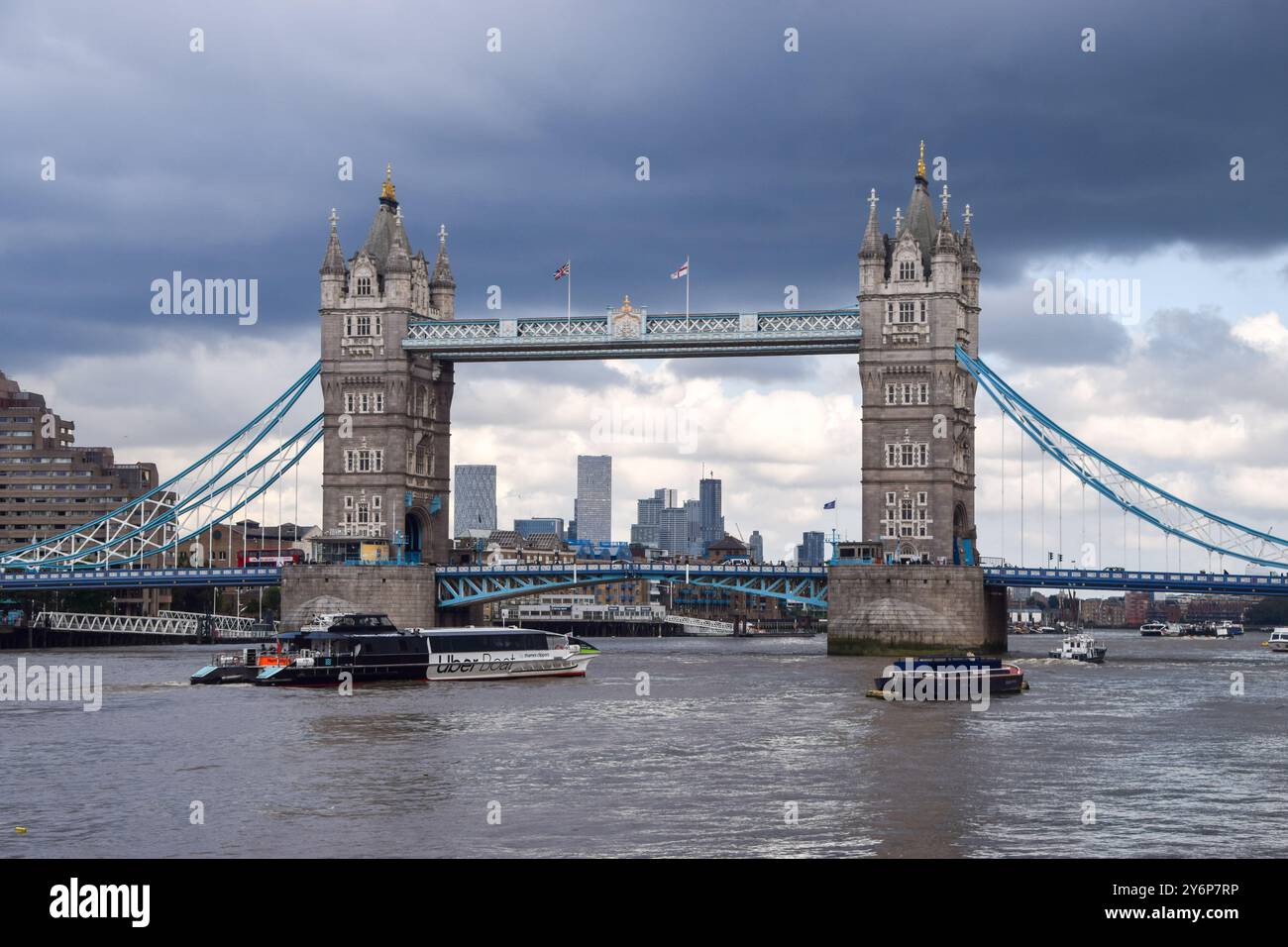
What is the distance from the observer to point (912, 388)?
405ft

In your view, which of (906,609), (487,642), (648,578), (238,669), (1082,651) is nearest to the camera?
(238,669)

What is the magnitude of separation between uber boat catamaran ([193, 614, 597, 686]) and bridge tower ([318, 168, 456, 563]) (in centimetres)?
3472

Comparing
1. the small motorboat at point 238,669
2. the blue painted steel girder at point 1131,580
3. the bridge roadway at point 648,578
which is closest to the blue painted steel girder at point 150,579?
the bridge roadway at point 648,578

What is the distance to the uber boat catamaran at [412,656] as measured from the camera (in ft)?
303

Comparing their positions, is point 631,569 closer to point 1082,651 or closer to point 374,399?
point 374,399

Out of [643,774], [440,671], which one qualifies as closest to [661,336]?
[440,671]

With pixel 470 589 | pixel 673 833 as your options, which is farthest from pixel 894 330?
pixel 673 833

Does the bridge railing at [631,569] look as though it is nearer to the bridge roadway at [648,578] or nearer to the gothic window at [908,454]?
the bridge roadway at [648,578]

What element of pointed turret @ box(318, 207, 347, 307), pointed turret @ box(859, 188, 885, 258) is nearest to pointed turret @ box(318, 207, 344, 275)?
pointed turret @ box(318, 207, 347, 307)

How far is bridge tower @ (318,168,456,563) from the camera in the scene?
5330 inches

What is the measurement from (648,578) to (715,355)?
18405 mm
